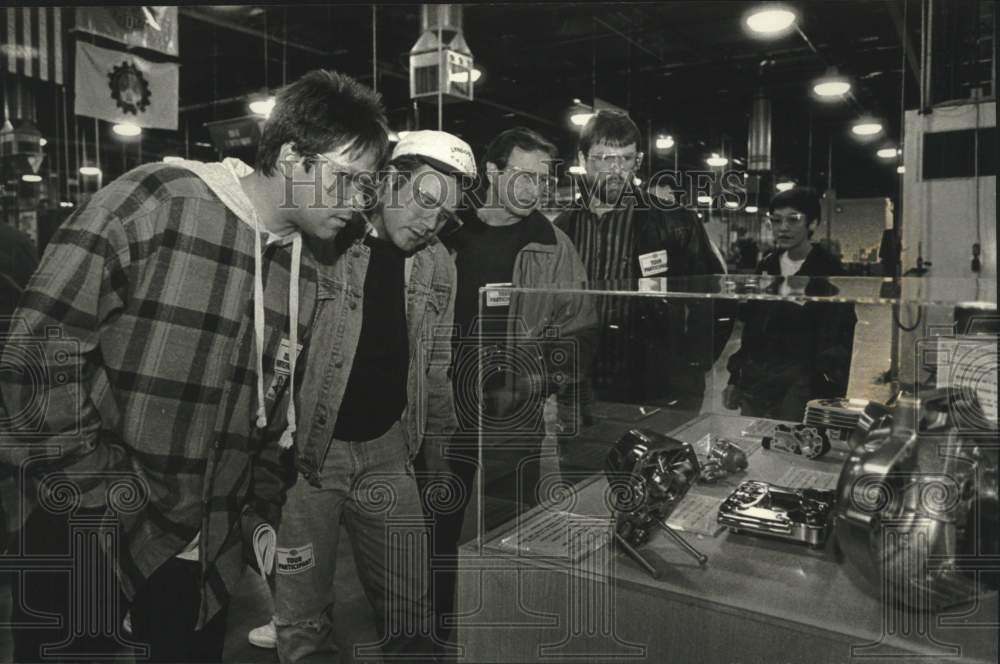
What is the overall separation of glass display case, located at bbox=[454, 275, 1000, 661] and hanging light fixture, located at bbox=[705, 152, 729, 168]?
14.0 ft

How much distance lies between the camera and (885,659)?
3.22 feet

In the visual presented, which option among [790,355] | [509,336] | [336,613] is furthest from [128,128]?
[790,355]

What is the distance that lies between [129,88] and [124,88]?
0.04 meters

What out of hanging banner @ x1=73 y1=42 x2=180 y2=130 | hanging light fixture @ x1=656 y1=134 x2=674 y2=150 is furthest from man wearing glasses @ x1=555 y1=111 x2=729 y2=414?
hanging banner @ x1=73 y1=42 x2=180 y2=130

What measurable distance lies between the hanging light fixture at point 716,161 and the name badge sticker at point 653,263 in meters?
3.99

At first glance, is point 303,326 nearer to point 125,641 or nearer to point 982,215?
point 125,641

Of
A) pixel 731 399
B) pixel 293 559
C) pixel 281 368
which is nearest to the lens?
pixel 281 368

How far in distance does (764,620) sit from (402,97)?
8.78m

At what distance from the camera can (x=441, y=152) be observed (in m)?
1.95

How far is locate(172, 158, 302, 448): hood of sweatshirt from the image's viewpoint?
4.64 ft

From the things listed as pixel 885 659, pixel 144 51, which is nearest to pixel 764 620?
pixel 885 659

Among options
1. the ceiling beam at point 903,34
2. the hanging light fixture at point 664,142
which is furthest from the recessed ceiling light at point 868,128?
the hanging light fixture at point 664,142

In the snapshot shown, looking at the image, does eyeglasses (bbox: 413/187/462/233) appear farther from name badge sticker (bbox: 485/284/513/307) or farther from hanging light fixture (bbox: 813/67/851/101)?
hanging light fixture (bbox: 813/67/851/101)

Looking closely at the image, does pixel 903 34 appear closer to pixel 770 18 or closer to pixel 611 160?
pixel 770 18
